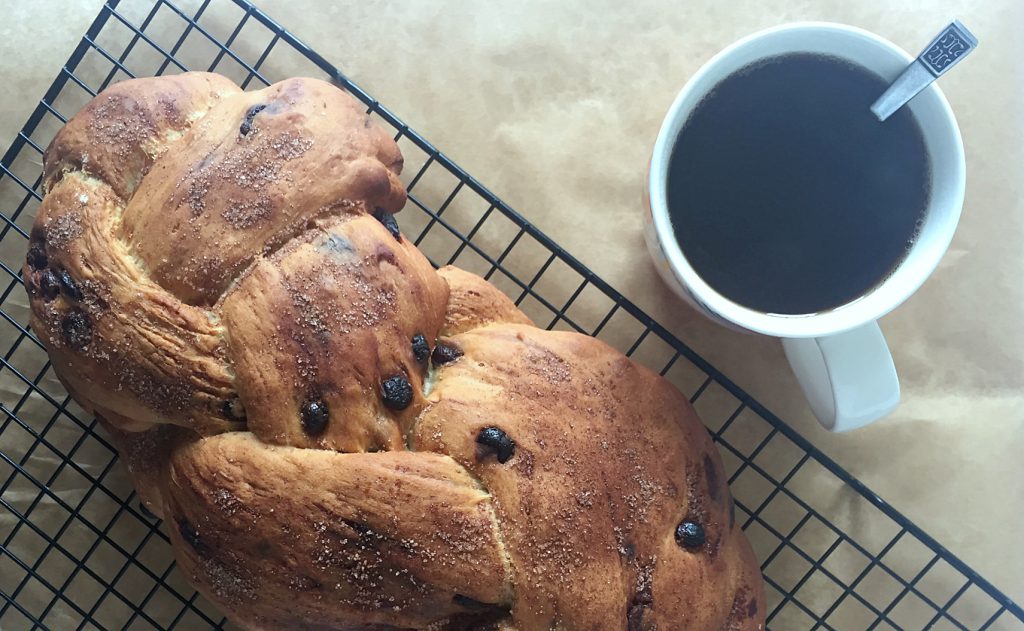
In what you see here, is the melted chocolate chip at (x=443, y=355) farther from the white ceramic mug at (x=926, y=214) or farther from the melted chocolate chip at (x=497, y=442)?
the white ceramic mug at (x=926, y=214)

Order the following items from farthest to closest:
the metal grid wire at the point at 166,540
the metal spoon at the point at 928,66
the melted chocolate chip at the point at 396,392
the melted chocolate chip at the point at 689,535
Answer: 1. the metal grid wire at the point at 166,540
2. the melted chocolate chip at the point at 689,535
3. the melted chocolate chip at the point at 396,392
4. the metal spoon at the point at 928,66

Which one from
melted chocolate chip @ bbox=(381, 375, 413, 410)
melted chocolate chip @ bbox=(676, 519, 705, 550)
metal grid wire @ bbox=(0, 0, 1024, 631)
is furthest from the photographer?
metal grid wire @ bbox=(0, 0, 1024, 631)

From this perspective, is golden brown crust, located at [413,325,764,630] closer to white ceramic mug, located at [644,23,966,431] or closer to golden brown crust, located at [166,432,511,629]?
golden brown crust, located at [166,432,511,629]

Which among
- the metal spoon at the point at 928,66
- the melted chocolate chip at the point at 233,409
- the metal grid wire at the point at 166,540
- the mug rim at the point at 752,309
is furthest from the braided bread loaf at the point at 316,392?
the metal spoon at the point at 928,66

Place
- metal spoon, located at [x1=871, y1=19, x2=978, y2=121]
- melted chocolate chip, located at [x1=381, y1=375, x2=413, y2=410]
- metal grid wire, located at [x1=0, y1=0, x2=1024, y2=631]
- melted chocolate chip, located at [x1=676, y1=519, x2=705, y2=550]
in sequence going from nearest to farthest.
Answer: metal spoon, located at [x1=871, y1=19, x2=978, y2=121], melted chocolate chip, located at [x1=381, y1=375, x2=413, y2=410], melted chocolate chip, located at [x1=676, y1=519, x2=705, y2=550], metal grid wire, located at [x1=0, y1=0, x2=1024, y2=631]

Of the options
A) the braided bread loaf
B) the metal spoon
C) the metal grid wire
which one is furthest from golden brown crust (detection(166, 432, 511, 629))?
the metal spoon

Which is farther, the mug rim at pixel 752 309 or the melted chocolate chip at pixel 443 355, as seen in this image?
the melted chocolate chip at pixel 443 355

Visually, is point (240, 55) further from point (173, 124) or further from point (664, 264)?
point (664, 264)
